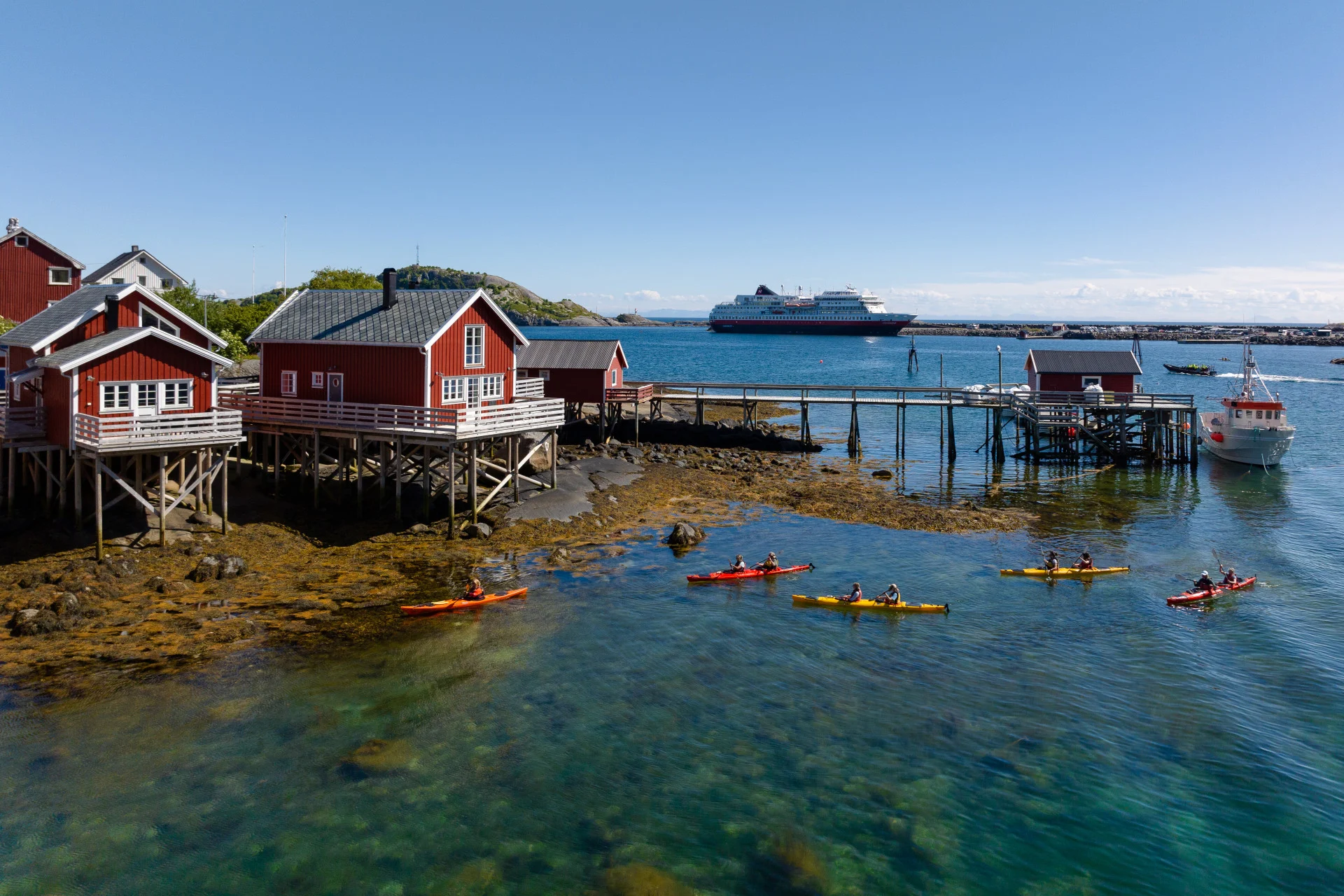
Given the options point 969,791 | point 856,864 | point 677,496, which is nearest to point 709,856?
point 856,864

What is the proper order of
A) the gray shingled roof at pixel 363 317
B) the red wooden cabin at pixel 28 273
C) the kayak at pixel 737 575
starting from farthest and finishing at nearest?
the red wooden cabin at pixel 28 273 < the gray shingled roof at pixel 363 317 < the kayak at pixel 737 575

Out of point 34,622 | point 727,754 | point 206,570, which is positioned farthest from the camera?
point 206,570

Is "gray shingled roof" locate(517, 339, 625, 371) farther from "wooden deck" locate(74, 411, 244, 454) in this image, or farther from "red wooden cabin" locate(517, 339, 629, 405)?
"wooden deck" locate(74, 411, 244, 454)

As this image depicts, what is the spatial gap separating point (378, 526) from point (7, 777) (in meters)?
18.1

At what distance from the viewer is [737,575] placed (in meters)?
32.4

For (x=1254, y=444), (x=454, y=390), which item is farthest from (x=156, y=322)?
(x=1254, y=444)

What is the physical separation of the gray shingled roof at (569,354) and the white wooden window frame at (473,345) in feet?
49.6

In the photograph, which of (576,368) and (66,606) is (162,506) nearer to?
(66,606)

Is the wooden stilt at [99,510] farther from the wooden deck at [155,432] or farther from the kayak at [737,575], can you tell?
the kayak at [737,575]

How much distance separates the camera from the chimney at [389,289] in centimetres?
3884

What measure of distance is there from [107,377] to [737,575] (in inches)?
886

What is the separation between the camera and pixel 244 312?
260ft

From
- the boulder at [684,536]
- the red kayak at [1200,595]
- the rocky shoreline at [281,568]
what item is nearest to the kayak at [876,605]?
the boulder at [684,536]

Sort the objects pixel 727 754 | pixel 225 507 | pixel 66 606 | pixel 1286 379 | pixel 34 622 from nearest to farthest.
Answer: pixel 727 754 → pixel 34 622 → pixel 66 606 → pixel 225 507 → pixel 1286 379
